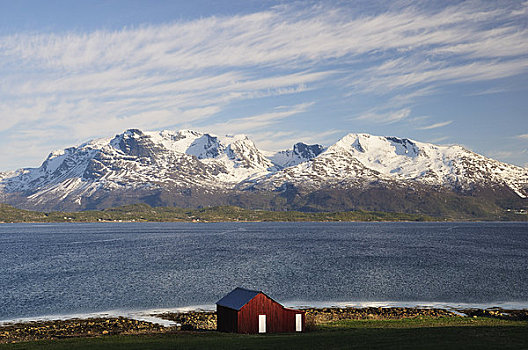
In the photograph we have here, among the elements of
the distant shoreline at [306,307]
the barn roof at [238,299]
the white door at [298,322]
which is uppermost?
the barn roof at [238,299]

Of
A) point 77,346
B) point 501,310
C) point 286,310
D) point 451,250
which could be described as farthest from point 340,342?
point 451,250

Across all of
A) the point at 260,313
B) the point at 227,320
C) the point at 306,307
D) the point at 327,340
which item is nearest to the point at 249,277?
the point at 306,307

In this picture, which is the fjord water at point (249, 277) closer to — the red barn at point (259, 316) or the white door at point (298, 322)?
the white door at point (298, 322)

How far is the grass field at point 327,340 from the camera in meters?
44.6

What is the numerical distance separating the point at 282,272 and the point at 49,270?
199 ft

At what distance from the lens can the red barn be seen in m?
58.0

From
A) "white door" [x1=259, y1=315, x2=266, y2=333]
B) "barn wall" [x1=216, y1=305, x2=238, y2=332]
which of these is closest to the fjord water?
"barn wall" [x1=216, y1=305, x2=238, y2=332]

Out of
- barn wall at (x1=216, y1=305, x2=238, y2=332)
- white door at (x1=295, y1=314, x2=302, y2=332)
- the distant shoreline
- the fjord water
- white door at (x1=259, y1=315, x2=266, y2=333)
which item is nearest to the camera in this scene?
white door at (x1=259, y1=315, x2=266, y2=333)

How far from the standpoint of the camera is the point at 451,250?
18162cm

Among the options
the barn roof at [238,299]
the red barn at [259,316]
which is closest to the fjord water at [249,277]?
the barn roof at [238,299]

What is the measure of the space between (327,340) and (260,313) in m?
11.6

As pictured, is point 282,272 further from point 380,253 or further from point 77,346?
point 77,346

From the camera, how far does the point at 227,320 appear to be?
59656 mm

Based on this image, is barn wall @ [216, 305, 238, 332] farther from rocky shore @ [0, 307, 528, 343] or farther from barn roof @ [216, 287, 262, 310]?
rocky shore @ [0, 307, 528, 343]
